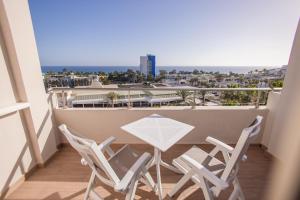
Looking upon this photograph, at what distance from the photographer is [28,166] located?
1.91 metres

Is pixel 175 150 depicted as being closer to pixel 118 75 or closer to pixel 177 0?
pixel 118 75

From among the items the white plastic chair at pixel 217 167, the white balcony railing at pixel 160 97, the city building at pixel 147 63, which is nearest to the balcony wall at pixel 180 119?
the white balcony railing at pixel 160 97

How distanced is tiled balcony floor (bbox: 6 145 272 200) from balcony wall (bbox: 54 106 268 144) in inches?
21.1

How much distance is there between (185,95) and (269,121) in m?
1.58

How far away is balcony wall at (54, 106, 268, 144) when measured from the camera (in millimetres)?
2570

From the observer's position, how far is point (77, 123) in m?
2.63

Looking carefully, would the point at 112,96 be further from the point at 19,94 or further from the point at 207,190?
the point at 207,190

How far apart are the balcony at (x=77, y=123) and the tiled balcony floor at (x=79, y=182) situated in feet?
0.04

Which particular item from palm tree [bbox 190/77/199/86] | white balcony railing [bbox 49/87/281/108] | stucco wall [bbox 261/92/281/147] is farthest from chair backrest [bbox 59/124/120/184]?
stucco wall [bbox 261/92/281/147]

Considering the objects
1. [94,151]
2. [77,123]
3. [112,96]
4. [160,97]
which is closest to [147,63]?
[160,97]

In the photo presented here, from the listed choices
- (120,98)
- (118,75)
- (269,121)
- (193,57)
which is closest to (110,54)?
(193,57)

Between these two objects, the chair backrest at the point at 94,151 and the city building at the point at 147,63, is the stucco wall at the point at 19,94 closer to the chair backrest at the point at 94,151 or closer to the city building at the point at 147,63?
the chair backrest at the point at 94,151

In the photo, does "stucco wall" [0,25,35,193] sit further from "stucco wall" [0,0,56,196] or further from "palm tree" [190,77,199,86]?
"palm tree" [190,77,199,86]

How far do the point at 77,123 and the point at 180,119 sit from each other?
1956 millimetres
